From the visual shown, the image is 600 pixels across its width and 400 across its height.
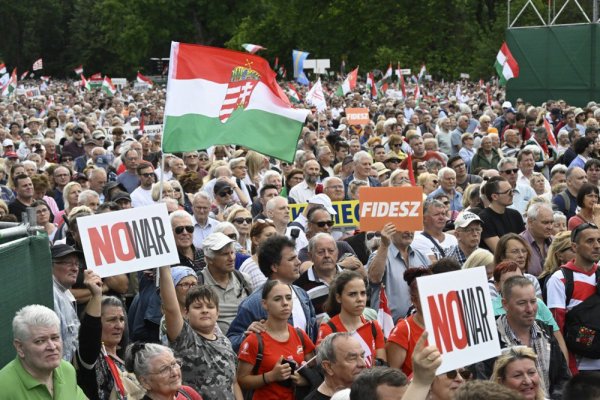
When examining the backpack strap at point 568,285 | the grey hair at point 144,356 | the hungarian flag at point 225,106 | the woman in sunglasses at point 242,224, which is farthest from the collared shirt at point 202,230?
the grey hair at point 144,356

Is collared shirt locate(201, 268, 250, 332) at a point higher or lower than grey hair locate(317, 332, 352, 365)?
lower

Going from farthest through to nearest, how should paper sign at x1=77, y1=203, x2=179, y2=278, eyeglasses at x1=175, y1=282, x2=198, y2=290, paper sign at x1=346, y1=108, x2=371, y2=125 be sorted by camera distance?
paper sign at x1=346, y1=108, x2=371, y2=125 < eyeglasses at x1=175, y1=282, x2=198, y2=290 < paper sign at x1=77, y1=203, x2=179, y2=278

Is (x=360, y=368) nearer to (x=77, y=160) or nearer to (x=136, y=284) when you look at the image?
(x=136, y=284)

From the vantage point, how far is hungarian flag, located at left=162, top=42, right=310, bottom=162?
8844 mm

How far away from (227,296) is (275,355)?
1.33m

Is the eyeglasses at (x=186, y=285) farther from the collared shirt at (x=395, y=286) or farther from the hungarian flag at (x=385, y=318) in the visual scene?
the collared shirt at (x=395, y=286)

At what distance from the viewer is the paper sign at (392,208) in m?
8.84

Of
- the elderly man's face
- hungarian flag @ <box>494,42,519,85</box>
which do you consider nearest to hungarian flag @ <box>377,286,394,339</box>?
the elderly man's face

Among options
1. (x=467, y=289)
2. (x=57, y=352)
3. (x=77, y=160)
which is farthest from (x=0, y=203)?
(x=77, y=160)

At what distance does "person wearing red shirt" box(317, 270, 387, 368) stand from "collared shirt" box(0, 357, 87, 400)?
1850mm

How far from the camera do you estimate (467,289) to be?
5438 mm

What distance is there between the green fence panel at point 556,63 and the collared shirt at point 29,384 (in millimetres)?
27119

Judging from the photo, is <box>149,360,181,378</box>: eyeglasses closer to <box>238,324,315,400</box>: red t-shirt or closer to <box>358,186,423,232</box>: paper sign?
<box>238,324,315,400</box>: red t-shirt

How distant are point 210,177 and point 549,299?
680cm
